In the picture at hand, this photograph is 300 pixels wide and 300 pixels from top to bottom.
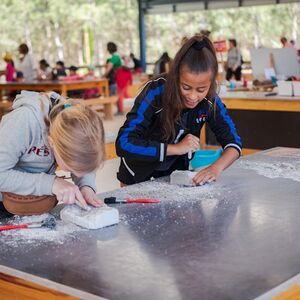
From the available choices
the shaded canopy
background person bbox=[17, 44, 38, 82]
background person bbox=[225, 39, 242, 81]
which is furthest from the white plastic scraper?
the shaded canopy

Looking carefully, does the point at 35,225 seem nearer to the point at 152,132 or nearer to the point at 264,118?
the point at 152,132

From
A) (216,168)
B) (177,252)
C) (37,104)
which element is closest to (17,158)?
(37,104)

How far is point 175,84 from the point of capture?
2344 mm

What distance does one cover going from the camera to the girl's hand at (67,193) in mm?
1846

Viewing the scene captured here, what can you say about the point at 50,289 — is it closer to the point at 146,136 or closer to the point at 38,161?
the point at 38,161

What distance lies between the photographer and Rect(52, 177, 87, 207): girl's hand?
1846 millimetres

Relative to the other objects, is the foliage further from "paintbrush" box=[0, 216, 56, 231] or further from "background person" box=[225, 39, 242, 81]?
"paintbrush" box=[0, 216, 56, 231]

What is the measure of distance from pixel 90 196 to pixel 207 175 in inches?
21.0

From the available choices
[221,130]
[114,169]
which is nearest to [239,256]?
[221,130]

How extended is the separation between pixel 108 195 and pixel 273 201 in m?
0.52

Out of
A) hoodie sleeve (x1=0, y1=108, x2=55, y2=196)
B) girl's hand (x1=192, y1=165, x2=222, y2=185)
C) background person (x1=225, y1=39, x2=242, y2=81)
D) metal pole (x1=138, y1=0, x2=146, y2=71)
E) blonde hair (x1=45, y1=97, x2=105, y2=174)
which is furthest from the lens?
metal pole (x1=138, y1=0, x2=146, y2=71)

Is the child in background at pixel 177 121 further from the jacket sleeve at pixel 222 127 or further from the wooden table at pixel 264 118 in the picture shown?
the wooden table at pixel 264 118

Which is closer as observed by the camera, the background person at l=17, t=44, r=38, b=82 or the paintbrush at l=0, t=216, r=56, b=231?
the paintbrush at l=0, t=216, r=56, b=231

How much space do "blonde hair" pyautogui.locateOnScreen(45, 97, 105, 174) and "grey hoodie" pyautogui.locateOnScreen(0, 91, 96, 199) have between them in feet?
0.35
